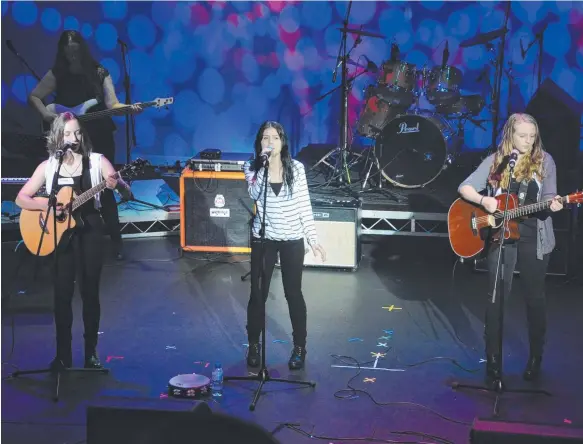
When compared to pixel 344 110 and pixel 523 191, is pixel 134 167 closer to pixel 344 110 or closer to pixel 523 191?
pixel 523 191

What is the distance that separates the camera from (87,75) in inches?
367

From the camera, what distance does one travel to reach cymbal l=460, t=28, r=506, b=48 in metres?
10.5

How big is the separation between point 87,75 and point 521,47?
19.8 ft

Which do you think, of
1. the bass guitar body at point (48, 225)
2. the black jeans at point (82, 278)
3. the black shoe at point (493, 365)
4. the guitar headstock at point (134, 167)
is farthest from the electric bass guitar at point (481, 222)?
the bass guitar body at point (48, 225)

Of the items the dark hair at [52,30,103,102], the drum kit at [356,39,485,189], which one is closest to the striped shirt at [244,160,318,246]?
the dark hair at [52,30,103,102]

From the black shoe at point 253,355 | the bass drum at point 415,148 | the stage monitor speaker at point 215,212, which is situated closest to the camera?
the black shoe at point 253,355

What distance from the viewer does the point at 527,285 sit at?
5652 millimetres

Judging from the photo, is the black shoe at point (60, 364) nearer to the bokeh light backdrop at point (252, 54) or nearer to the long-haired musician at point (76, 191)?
the long-haired musician at point (76, 191)

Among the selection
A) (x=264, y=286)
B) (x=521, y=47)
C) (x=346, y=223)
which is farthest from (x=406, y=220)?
(x=264, y=286)

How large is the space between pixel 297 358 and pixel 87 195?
2.00m

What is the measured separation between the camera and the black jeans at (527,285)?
18.1 ft

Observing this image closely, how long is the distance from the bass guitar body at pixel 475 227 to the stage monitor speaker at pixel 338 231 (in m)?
2.87

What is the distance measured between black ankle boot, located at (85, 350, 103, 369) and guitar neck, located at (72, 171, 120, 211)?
1139 millimetres

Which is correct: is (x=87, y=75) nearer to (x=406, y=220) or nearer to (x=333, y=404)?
(x=406, y=220)
